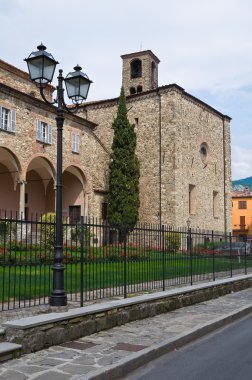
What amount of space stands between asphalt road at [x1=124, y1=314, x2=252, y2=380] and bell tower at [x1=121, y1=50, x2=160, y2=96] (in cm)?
3341

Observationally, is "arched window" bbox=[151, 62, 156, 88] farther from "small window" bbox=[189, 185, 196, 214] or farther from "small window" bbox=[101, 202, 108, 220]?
"small window" bbox=[101, 202, 108, 220]

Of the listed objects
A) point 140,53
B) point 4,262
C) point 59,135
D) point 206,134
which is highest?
point 140,53

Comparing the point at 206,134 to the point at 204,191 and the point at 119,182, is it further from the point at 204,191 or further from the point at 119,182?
the point at 119,182

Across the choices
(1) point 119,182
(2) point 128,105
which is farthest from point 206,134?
(1) point 119,182

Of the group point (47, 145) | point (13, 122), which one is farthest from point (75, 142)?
point (13, 122)

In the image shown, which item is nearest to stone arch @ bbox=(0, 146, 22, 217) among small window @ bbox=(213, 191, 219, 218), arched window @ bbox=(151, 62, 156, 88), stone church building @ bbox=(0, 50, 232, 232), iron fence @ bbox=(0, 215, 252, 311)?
stone church building @ bbox=(0, 50, 232, 232)

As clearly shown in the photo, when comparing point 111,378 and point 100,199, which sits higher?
point 100,199

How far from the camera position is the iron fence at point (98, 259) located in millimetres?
6684

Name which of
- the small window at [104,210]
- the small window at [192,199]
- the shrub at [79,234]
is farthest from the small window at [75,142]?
the shrub at [79,234]

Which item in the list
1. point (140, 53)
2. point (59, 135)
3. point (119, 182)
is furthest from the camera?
point (140, 53)

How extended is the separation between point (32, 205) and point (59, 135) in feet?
82.1

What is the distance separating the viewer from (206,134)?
3781 centimetres

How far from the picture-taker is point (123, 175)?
31.6 metres

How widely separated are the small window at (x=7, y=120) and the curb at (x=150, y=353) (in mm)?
19446
